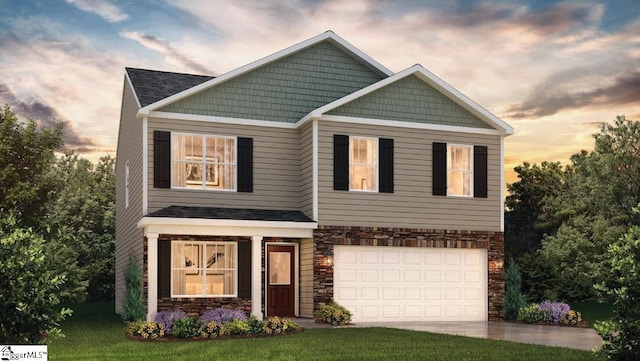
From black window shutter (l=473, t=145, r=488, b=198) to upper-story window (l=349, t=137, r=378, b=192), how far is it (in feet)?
10.6

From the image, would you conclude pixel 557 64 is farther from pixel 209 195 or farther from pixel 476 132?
pixel 209 195

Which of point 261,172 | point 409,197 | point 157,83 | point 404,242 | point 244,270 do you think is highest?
point 157,83

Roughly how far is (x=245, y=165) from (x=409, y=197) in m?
4.82

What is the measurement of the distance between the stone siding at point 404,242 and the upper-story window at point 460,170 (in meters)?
1.26

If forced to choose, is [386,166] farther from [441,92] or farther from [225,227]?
[225,227]

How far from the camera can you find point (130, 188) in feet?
83.8

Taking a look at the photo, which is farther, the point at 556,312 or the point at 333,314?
the point at 556,312

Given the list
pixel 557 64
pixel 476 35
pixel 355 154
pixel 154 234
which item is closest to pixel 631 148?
pixel 557 64

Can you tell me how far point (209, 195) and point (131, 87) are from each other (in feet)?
15.1

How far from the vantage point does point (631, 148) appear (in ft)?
100

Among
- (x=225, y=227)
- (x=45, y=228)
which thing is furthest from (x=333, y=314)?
(x=45, y=228)

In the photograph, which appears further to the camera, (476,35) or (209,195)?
(476,35)

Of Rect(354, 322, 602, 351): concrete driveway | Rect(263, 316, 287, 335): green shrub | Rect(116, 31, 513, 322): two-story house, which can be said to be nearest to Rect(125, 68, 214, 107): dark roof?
Rect(116, 31, 513, 322): two-story house

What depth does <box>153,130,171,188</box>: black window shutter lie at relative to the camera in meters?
22.7
